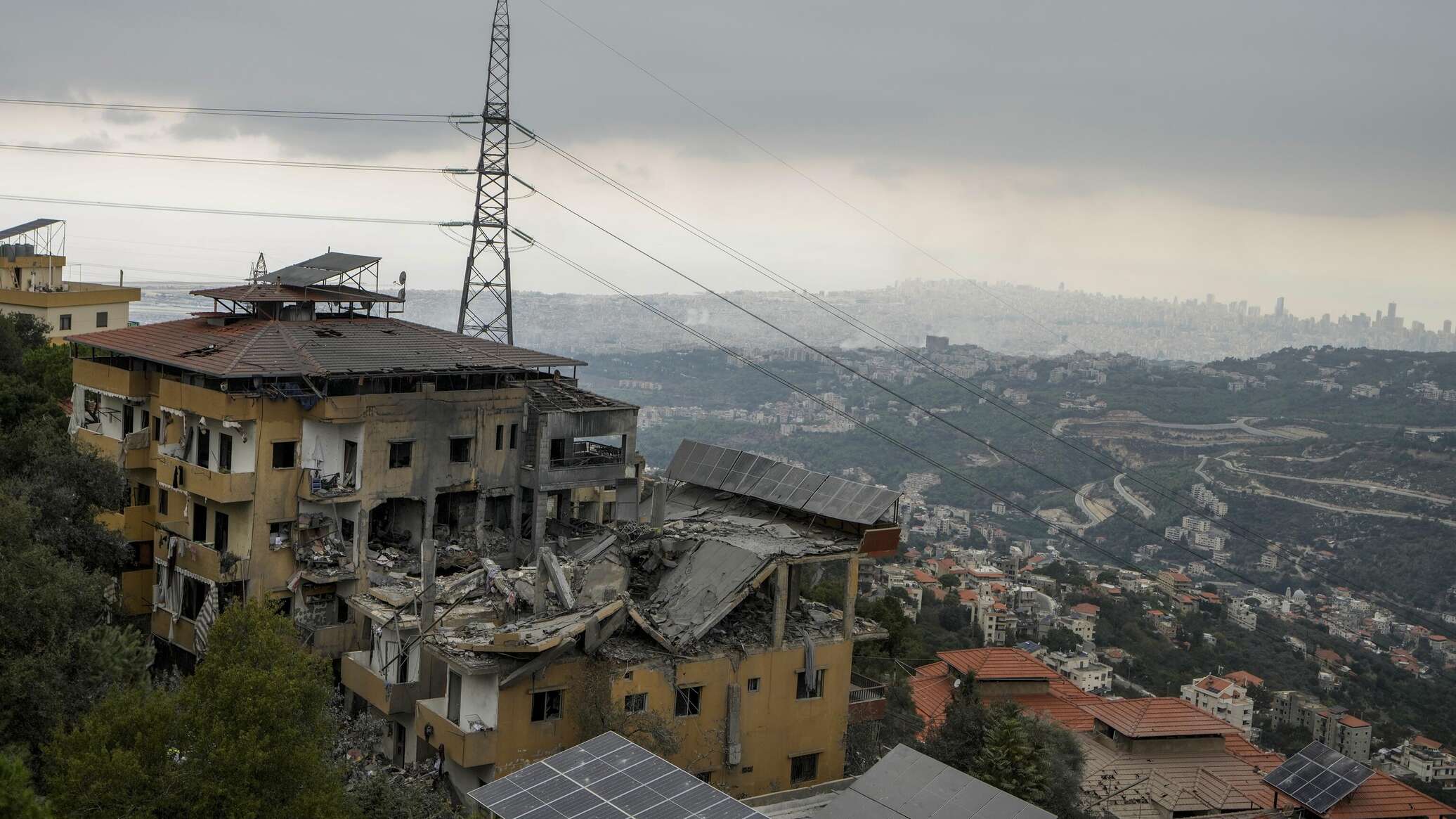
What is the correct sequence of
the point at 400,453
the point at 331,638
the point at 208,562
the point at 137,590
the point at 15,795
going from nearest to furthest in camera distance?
the point at 15,795 → the point at 331,638 → the point at 208,562 → the point at 400,453 → the point at 137,590

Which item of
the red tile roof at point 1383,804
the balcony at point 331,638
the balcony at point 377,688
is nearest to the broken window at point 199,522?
the balcony at point 331,638

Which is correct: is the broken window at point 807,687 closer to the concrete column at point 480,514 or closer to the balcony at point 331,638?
the concrete column at point 480,514

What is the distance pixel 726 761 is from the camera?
87.7ft

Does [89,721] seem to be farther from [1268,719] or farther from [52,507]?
[1268,719]

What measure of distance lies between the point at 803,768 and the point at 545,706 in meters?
7.25

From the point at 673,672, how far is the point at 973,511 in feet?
453

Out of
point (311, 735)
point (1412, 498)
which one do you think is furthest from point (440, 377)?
point (1412, 498)

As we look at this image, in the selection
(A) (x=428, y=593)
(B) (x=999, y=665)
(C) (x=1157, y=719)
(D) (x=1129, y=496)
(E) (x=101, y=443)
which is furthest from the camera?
(D) (x=1129, y=496)

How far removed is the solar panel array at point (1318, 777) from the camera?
31.8 m

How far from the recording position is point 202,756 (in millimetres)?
16391

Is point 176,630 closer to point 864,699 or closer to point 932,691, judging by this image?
point 864,699

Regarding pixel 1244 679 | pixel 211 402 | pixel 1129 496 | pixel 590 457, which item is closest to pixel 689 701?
pixel 590 457

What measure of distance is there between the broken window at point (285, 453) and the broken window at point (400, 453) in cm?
235

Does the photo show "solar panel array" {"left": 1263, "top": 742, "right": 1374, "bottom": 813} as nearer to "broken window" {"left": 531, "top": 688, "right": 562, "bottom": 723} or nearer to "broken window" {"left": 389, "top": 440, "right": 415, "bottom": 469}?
"broken window" {"left": 531, "top": 688, "right": 562, "bottom": 723}
